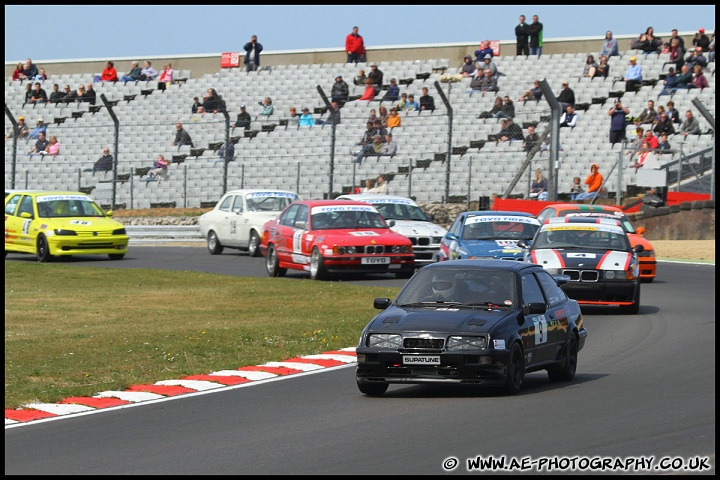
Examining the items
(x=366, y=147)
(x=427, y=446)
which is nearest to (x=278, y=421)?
(x=427, y=446)

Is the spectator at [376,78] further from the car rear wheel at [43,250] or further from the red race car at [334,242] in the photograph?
the red race car at [334,242]

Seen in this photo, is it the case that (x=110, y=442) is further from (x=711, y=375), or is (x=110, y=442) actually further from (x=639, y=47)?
(x=639, y=47)

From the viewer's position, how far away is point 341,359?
1495 centimetres

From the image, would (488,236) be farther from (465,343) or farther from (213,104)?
(213,104)

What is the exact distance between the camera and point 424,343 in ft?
37.3

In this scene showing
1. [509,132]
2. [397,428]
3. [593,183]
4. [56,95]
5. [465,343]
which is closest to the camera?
[397,428]

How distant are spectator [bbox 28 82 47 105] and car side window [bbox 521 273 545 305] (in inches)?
1525

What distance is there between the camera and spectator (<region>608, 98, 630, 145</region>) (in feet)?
113

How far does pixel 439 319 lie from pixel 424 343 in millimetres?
352

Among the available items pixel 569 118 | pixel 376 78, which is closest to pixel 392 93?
pixel 376 78

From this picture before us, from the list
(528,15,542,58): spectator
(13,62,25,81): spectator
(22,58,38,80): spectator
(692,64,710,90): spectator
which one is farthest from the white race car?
(13,62,25,81): spectator

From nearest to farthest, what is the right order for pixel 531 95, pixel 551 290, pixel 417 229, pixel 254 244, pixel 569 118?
pixel 551 290
pixel 417 229
pixel 254 244
pixel 569 118
pixel 531 95

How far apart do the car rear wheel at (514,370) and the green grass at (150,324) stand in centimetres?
369

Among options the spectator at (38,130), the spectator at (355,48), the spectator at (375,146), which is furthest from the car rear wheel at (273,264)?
the spectator at (355,48)
